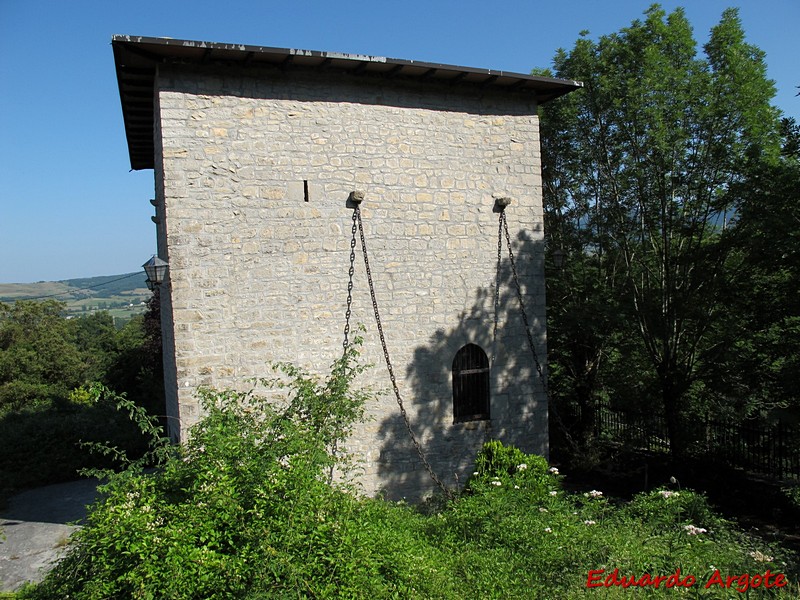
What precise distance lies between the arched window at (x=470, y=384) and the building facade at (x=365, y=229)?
3 centimetres

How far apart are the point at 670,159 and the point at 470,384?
6.68m

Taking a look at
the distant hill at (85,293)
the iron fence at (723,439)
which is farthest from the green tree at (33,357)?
the distant hill at (85,293)

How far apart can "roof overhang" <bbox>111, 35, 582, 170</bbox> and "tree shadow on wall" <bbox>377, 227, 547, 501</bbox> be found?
242 centimetres

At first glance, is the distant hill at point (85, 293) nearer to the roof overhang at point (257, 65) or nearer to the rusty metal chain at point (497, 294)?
the roof overhang at point (257, 65)

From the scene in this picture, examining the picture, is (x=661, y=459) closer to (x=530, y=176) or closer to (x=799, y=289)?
(x=799, y=289)

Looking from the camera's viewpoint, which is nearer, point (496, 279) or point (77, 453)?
point (496, 279)

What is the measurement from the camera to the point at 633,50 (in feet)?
37.5

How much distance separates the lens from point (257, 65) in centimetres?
722

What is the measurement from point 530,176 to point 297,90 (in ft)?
13.0

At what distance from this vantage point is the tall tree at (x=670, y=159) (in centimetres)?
1057

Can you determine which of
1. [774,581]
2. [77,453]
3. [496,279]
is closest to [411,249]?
[496,279]

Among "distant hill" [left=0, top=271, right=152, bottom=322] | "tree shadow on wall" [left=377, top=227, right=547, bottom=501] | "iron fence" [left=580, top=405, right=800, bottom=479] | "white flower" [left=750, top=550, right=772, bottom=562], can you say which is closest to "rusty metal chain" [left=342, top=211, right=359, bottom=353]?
"tree shadow on wall" [left=377, top=227, right=547, bottom=501]

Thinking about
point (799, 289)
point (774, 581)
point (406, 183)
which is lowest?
point (774, 581)

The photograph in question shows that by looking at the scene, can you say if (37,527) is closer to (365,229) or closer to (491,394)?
(365,229)
